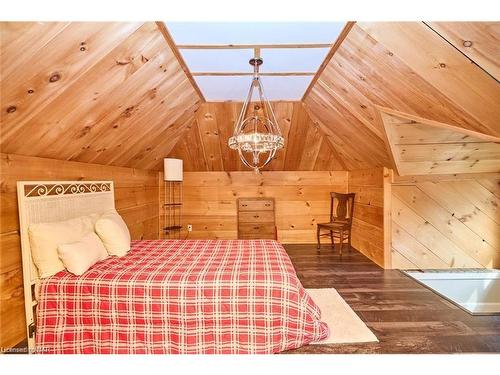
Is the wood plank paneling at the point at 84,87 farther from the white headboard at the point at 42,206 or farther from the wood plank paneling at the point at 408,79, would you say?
the wood plank paneling at the point at 408,79

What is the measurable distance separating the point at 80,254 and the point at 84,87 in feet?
3.91

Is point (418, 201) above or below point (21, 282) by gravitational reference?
above

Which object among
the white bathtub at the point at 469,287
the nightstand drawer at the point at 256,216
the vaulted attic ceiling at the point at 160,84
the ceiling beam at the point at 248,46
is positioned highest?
the ceiling beam at the point at 248,46

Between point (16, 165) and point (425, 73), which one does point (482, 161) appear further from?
point (16, 165)

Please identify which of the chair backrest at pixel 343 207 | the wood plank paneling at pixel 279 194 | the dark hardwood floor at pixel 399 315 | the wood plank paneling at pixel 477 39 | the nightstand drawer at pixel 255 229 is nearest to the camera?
the wood plank paneling at pixel 477 39

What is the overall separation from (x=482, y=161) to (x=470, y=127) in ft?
5.52

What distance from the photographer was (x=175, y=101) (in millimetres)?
3152

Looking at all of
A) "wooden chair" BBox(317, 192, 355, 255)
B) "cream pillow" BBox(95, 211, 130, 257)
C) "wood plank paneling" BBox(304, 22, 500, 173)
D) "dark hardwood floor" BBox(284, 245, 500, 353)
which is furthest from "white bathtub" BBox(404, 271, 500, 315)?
"cream pillow" BBox(95, 211, 130, 257)

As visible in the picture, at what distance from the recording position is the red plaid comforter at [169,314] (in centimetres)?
186

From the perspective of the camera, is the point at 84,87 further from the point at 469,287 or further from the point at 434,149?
the point at 469,287

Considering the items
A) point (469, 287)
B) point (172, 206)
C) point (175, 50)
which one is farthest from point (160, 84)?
point (469, 287)

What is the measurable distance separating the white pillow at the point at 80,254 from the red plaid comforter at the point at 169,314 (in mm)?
73

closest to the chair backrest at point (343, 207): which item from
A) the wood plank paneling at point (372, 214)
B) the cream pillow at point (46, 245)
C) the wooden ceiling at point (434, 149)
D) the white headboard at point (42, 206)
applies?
the wood plank paneling at point (372, 214)
